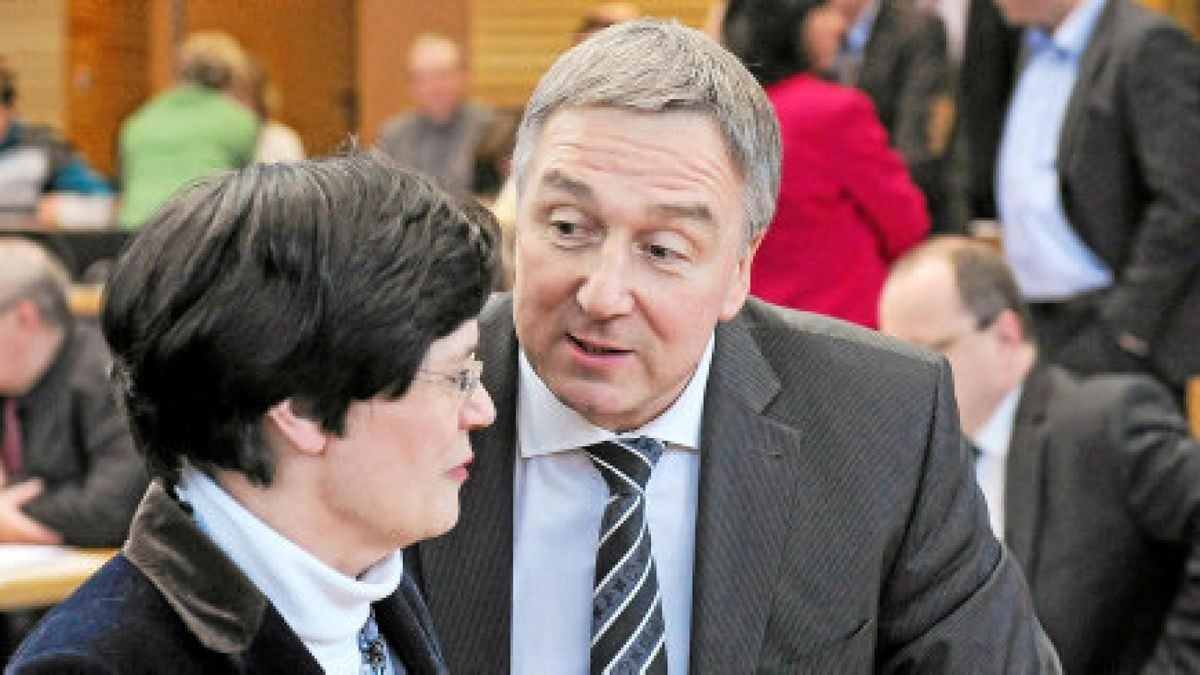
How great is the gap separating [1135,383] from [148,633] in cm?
238

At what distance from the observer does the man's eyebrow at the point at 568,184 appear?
7.25 ft

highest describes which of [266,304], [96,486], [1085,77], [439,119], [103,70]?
[266,304]

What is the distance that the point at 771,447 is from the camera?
2.37m

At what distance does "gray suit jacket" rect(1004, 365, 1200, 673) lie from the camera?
141 inches

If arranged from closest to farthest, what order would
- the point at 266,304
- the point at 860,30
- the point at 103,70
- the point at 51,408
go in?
the point at 266,304 → the point at 51,408 → the point at 860,30 → the point at 103,70

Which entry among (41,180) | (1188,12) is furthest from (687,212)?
(41,180)

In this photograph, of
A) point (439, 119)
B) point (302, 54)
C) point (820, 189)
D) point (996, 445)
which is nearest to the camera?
point (996, 445)

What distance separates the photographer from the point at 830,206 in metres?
4.78

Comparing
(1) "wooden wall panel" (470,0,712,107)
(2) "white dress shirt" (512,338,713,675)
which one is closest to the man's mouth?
(2) "white dress shirt" (512,338,713,675)

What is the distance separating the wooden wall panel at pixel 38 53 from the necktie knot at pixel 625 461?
11476mm

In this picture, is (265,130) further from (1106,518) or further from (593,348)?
(593,348)

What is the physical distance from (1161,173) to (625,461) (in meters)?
3.06

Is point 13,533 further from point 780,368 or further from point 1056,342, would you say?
point 780,368

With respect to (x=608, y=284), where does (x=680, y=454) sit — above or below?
below
